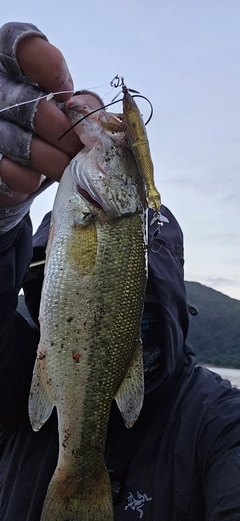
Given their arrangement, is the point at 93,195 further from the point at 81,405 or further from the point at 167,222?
the point at 167,222

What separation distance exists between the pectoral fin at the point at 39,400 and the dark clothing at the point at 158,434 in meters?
0.78

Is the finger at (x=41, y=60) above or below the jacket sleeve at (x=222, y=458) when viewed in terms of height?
above

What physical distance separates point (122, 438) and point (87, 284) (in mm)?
1481

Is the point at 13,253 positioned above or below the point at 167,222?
below

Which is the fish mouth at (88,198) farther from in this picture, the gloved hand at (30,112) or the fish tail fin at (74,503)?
the fish tail fin at (74,503)

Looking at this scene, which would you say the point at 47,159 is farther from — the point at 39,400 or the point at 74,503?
the point at 74,503

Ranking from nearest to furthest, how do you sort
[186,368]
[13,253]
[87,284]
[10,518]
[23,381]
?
1. [87,284]
2. [13,253]
3. [10,518]
4. [23,381]
5. [186,368]

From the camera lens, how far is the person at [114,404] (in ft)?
5.82

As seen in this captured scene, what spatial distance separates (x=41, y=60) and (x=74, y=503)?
1718 millimetres

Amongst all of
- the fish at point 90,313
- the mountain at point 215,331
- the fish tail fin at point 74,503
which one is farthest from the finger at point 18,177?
the mountain at point 215,331

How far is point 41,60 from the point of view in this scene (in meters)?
1.66

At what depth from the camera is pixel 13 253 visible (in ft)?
8.11

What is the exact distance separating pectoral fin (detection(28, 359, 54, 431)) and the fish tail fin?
261 millimetres

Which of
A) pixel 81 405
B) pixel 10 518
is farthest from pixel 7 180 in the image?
pixel 10 518
